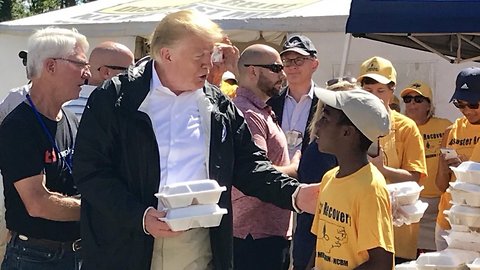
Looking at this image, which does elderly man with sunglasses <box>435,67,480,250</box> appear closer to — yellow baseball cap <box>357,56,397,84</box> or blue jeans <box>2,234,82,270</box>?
yellow baseball cap <box>357,56,397,84</box>

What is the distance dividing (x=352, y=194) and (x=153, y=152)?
2.51ft

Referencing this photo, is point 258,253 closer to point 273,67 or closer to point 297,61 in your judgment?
point 273,67

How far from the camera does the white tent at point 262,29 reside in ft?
26.2

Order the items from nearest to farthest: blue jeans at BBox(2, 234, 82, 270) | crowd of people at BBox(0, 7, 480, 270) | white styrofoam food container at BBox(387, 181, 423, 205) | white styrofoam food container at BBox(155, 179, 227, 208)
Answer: white styrofoam food container at BBox(155, 179, 227, 208)
crowd of people at BBox(0, 7, 480, 270)
white styrofoam food container at BBox(387, 181, 423, 205)
blue jeans at BBox(2, 234, 82, 270)

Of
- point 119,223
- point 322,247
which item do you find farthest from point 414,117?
point 119,223

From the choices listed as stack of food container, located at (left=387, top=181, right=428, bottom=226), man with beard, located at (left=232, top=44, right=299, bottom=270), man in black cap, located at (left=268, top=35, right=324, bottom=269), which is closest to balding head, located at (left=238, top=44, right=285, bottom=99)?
man with beard, located at (left=232, top=44, right=299, bottom=270)

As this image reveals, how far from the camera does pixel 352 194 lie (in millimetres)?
2840

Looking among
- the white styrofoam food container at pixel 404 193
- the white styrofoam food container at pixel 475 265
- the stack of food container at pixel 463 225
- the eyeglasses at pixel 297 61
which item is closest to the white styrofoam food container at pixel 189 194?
the white styrofoam food container at pixel 404 193

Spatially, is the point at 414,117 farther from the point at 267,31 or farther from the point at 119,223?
the point at 119,223

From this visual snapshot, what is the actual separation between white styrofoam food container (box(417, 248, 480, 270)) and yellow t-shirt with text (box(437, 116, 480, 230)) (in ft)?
4.18

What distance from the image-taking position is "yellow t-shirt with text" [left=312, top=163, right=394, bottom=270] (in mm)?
2773

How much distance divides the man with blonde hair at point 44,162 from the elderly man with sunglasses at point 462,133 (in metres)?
2.51

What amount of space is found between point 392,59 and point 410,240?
3.69 meters

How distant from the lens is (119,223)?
289 centimetres
